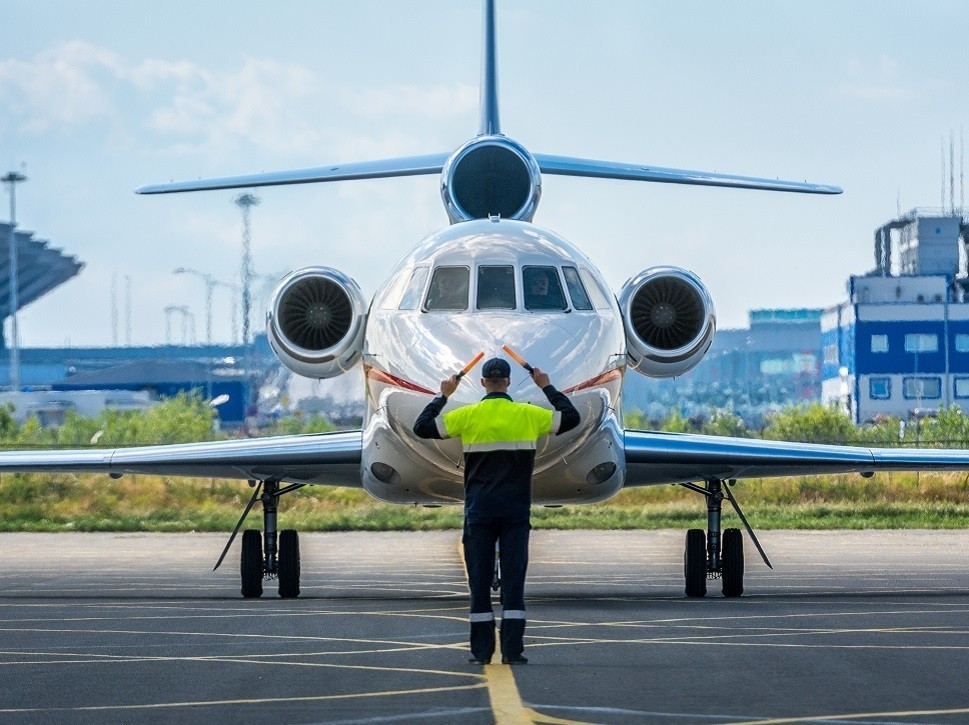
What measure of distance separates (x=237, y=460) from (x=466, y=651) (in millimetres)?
5714

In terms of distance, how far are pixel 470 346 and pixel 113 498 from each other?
77.0 feet

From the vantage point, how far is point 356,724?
8047 mm

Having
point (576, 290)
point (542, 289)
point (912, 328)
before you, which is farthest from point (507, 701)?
point (912, 328)

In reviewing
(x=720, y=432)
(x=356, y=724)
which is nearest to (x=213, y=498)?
(x=720, y=432)

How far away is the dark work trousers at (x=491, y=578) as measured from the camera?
419 inches

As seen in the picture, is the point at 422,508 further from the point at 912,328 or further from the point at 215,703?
the point at 912,328

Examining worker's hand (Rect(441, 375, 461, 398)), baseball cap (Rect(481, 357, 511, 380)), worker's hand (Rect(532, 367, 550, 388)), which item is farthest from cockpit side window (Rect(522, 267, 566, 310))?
baseball cap (Rect(481, 357, 511, 380))

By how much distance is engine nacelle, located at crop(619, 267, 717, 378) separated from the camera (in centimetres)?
1720

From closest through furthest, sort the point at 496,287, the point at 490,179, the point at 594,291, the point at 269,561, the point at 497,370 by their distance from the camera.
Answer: the point at 497,370
the point at 496,287
the point at 594,291
the point at 269,561
the point at 490,179

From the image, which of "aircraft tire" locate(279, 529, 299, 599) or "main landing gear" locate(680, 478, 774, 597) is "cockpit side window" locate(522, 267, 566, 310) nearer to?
"main landing gear" locate(680, 478, 774, 597)

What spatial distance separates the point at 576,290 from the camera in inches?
570

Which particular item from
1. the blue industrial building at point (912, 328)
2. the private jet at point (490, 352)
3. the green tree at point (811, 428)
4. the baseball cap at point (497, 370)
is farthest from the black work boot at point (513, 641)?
the blue industrial building at point (912, 328)

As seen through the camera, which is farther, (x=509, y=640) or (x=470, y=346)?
(x=470, y=346)

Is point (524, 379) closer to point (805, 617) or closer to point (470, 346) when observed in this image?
point (470, 346)
